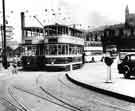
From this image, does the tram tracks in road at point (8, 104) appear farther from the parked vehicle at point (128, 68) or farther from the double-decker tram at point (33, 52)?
the double-decker tram at point (33, 52)

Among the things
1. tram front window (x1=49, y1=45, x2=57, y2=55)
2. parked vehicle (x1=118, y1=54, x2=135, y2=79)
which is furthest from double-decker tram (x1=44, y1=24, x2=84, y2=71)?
parked vehicle (x1=118, y1=54, x2=135, y2=79)

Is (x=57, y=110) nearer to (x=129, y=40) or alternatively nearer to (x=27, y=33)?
(x=27, y=33)

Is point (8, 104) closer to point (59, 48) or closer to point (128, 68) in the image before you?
point (128, 68)

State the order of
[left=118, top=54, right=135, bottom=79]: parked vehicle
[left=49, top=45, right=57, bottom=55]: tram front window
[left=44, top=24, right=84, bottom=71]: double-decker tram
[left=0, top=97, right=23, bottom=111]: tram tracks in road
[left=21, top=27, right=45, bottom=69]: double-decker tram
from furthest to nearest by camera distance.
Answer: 1. [left=21, top=27, right=45, bottom=69]: double-decker tram
2. [left=49, top=45, right=57, bottom=55]: tram front window
3. [left=44, top=24, right=84, bottom=71]: double-decker tram
4. [left=118, top=54, right=135, bottom=79]: parked vehicle
5. [left=0, top=97, right=23, bottom=111]: tram tracks in road

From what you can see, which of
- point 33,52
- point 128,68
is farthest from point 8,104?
point 33,52

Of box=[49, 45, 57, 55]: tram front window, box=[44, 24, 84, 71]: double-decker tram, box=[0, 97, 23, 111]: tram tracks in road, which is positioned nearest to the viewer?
box=[0, 97, 23, 111]: tram tracks in road

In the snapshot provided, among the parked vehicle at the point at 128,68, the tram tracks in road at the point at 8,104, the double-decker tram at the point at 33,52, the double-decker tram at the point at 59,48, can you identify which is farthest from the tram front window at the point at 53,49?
the tram tracks in road at the point at 8,104

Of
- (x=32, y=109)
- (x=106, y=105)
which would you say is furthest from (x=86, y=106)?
(x=32, y=109)

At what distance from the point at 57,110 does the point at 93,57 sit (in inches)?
1272

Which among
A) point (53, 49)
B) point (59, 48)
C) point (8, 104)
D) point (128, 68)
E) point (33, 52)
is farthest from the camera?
point (33, 52)

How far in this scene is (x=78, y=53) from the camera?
25.1 meters

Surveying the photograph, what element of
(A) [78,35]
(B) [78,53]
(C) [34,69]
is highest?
(A) [78,35]

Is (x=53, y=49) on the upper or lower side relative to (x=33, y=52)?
upper

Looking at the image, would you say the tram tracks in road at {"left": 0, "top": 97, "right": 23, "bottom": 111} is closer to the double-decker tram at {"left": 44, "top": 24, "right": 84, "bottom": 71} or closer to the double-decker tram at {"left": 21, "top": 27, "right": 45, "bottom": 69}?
the double-decker tram at {"left": 44, "top": 24, "right": 84, "bottom": 71}
